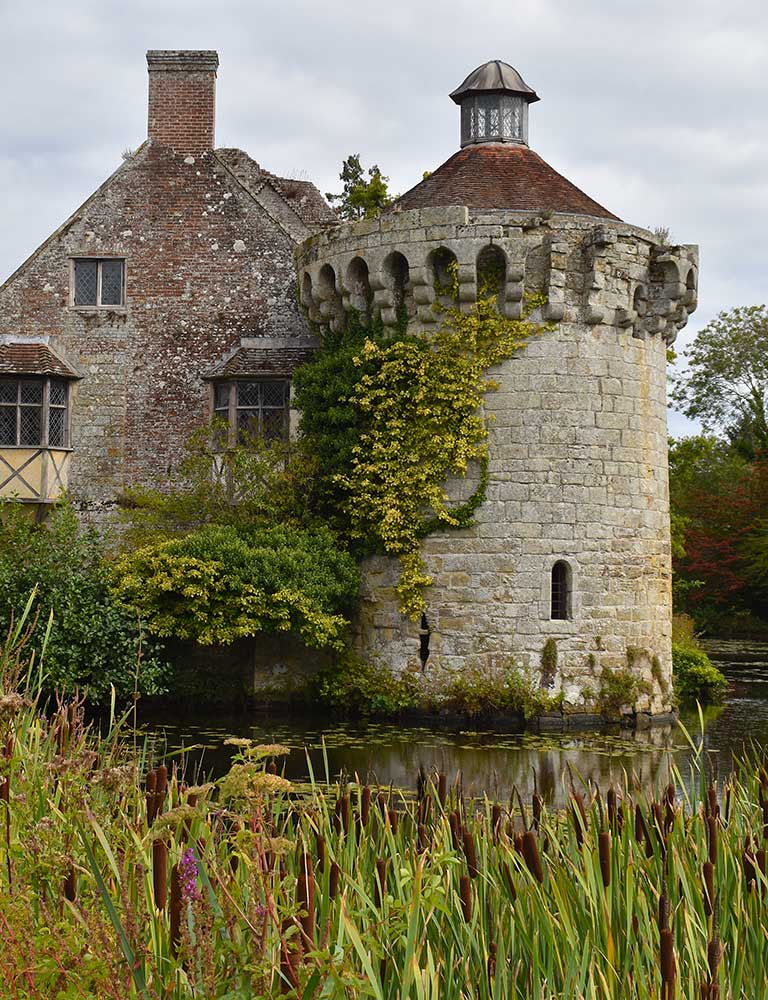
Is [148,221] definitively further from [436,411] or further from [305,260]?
[436,411]

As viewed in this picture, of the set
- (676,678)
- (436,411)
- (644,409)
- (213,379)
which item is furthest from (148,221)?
(676,678)

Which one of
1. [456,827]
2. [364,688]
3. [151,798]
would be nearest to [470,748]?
[364,688]

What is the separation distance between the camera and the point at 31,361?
18062 mm

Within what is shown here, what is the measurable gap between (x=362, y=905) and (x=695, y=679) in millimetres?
16278

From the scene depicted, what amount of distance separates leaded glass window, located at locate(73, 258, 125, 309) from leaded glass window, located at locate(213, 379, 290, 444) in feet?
7.88

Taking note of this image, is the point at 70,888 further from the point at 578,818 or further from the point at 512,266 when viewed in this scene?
the point at 512,266

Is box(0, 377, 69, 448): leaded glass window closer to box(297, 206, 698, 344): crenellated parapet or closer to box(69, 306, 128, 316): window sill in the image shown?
box(69, 306, 128, 316): window sill

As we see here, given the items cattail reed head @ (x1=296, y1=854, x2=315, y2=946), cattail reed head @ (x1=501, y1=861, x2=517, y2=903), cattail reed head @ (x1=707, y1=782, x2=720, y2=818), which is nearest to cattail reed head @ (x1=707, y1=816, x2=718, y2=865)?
cattail reed head @ (x1=707, y1=782, x2=720, y2=818)

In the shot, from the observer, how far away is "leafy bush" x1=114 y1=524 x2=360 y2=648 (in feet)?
49.0

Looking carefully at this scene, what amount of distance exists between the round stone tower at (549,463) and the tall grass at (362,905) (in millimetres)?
10825

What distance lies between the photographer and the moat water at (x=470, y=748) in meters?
11.4

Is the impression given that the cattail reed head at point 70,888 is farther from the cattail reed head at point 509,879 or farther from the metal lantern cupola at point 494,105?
the metal lantern cupola at point 494,105

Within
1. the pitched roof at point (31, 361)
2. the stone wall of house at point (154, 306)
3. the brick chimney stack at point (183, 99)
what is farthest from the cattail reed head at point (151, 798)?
the brick chimney stack at point (183, 99)

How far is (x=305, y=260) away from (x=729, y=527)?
21.5 meters
